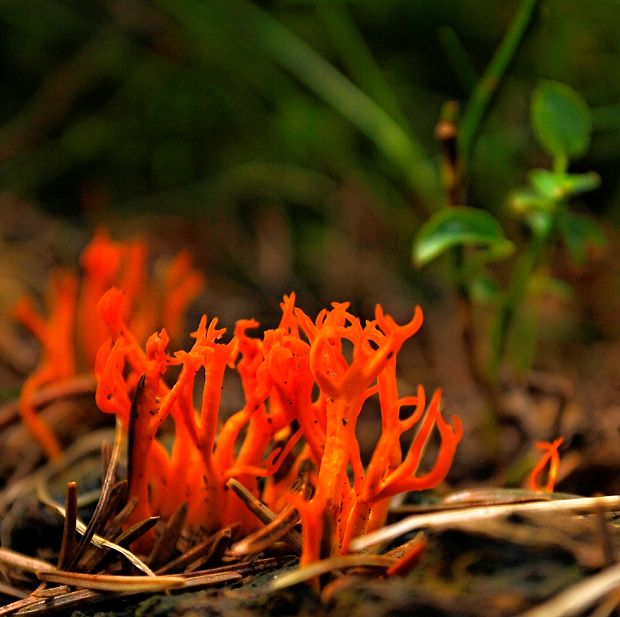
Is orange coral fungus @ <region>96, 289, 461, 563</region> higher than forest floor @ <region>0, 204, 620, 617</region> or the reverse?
higher

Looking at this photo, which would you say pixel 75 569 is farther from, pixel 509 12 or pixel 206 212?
pixel 509 12

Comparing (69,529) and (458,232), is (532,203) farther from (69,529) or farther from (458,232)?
(69,529)

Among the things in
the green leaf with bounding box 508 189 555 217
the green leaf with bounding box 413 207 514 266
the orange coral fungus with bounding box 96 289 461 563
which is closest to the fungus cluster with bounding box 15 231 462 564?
the orange coral fungus with bounding box 96 289 461 563

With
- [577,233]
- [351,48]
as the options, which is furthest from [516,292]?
[351,48]

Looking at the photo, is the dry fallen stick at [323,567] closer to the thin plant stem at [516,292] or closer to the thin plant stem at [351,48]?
the thin plant stem at [516,292]

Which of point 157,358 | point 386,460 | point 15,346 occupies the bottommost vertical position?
point 15,346

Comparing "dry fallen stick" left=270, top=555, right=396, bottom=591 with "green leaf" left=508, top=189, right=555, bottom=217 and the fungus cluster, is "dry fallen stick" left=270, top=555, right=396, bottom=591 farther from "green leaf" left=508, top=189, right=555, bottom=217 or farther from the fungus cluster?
"green leaf" left=508, top=189, right=555, bottom=217

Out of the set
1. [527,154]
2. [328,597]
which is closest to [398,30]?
[527,154]
